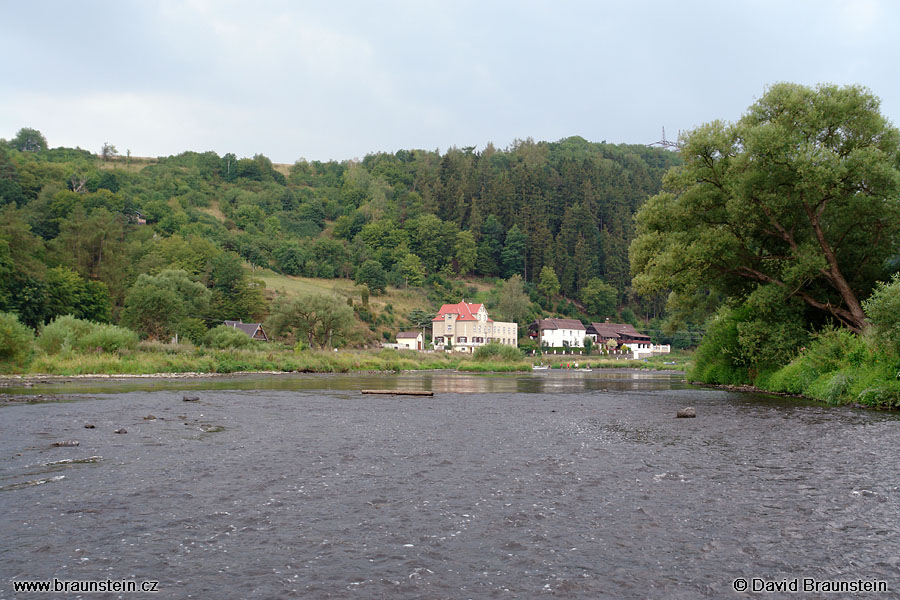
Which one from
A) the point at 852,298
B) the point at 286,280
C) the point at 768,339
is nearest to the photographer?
the point at 852,298

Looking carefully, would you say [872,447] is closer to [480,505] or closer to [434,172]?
[480,505]

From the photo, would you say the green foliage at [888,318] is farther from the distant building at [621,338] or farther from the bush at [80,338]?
the distant building at [621,338]

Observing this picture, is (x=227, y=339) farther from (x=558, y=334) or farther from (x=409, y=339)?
(x=558, y=334)

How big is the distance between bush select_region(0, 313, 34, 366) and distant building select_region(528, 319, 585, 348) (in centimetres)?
10172

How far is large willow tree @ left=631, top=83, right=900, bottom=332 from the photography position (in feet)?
83.7

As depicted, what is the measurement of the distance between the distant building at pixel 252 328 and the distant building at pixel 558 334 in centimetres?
6057

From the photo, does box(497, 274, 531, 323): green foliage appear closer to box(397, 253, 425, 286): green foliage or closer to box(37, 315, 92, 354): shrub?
box(397, 253, 425, 286): green foliage

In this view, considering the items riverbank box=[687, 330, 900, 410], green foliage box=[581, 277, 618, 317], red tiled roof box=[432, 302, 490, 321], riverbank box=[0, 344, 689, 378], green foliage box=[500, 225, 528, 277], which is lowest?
riverbank box=[0, 344, 689, 378]

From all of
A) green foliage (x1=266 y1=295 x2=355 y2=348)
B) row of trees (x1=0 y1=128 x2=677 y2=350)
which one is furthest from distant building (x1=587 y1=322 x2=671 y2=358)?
green foliage (x1=266 y1=295 x2=355 y2=348)

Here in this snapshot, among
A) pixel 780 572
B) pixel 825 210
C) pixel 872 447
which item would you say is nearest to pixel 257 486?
pixel 780 572

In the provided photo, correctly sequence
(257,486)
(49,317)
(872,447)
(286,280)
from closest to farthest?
1. (257,486)
2. (872,447)
3. (49,317)
4. (286,280)

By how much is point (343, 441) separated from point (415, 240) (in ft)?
498

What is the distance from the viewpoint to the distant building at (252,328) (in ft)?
280

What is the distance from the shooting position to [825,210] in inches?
1073
